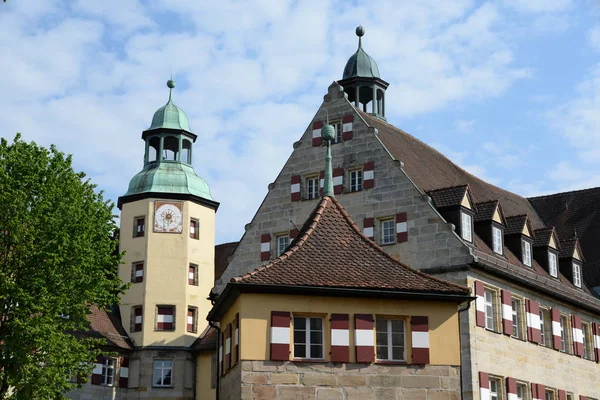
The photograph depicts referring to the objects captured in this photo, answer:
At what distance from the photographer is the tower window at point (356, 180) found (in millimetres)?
39062

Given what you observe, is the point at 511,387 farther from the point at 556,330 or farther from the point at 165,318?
the point at 165,318

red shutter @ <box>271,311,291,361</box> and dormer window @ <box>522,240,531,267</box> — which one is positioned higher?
dormer window @ <box>522,240,531,267</box>

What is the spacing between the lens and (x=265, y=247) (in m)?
40.7

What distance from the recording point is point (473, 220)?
37812mm

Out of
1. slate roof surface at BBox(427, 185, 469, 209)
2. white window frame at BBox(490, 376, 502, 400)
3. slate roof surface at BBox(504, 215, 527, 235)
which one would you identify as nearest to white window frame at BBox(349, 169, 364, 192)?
slate roof surface at BBox(427, 185, 469, 209)

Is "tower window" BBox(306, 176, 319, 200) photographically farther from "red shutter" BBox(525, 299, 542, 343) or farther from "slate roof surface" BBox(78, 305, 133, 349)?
"slate roof surface" BBox(78, 305, 133, 349)

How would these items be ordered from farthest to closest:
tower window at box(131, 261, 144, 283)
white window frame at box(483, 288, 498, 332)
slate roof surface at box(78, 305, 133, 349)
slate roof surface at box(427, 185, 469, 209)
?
tower window at box(131, 261, 144, 283) < slate roof surface at box(78, 305, 133, 349) < slate roof surface at box(427, 185, 469, 209) < white window frame at box(483, 288, 498, 332)

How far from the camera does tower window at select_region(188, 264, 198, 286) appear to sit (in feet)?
168

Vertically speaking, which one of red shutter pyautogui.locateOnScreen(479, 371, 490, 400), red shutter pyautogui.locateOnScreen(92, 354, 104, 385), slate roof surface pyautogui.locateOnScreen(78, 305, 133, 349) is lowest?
red shutter pyautogui.locateOnScreen(479, 371, 490, 400)

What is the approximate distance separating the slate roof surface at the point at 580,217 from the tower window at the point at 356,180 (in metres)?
11.7

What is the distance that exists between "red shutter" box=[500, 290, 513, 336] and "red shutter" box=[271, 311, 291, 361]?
499 inches

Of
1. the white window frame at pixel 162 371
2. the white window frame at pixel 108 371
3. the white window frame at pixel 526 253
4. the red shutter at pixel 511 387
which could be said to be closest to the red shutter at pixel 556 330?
the white window frame at pixel 526 253

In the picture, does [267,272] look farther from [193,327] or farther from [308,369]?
[193,327]

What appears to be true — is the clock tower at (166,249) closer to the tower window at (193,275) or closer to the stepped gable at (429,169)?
the tower window at (193,275)
